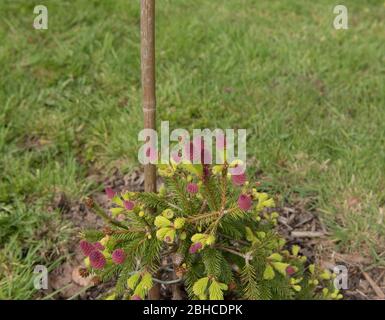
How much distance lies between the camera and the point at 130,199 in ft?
6.86

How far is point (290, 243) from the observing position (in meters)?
2.81

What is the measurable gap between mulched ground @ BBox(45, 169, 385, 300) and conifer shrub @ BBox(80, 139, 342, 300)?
0.49 metres

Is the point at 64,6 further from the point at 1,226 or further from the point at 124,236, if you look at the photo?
the point at 124,236

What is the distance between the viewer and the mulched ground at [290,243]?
258 cm

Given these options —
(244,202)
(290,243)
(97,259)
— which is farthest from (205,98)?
(97,259)

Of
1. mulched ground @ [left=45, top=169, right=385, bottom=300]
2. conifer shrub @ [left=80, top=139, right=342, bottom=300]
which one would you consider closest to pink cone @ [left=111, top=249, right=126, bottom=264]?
conifer shrub @ [left=80, top=139, right=342, bottom=300]

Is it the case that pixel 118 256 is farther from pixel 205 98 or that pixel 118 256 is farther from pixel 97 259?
pixel 205 98

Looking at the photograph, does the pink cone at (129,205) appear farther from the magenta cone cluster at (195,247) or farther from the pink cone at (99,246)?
the magenta cone cluster at (195,247)

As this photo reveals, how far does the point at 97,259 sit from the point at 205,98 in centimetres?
196

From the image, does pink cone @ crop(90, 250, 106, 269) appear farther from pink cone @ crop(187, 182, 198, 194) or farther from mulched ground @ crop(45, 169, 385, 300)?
mulched ground @ crop(45, 169, 385, 300)

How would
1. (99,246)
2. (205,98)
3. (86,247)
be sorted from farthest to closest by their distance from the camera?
1. (205,98)
2. (99,246)
3. (86,247)

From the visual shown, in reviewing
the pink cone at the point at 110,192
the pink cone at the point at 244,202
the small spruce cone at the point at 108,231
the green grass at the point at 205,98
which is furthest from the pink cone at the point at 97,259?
the green grass at the point at 205,98

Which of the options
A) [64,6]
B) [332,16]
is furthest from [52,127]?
[332,16]

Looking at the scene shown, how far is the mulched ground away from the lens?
8.46 ft
